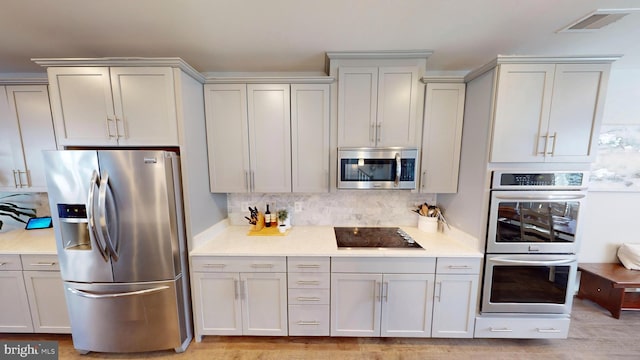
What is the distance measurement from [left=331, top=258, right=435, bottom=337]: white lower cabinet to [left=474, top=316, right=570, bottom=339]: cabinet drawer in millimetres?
478

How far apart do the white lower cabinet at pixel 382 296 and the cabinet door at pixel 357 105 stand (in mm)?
1117

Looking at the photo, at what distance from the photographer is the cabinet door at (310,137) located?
1995mm

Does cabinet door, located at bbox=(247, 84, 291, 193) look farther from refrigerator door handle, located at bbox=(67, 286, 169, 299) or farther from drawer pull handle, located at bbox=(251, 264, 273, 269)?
refrigerator door handle, located at bbox=(67, 286, 169, 299)

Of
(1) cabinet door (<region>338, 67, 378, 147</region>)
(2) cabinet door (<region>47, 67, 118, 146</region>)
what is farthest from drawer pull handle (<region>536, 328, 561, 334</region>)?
(2) cabinet door (<region>47, 67, 118, 146</region>)

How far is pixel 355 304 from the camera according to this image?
185 centimetres

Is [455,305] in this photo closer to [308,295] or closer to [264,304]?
A: [308,295]

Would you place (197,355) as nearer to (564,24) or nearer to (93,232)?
(93,232)

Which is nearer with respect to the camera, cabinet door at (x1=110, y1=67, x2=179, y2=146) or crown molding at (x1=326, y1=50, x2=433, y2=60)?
cabinet door at (x1=110, y1=67, x2=179, y2=146)

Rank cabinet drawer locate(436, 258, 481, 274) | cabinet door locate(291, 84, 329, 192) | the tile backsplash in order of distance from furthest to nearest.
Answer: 1. the tile backsplash
2. cabinet door locate(291, 84, 329, 192)
3. cabinet drawer locate(436, 258, 481, 274)

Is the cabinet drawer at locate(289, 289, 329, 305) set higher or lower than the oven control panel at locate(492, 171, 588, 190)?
lower

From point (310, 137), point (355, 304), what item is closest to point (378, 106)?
point (310, 137)

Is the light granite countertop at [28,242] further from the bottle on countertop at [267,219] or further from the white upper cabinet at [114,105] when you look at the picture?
the bottle on countertop at [267,219]

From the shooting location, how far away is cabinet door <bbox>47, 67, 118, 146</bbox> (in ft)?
5.32

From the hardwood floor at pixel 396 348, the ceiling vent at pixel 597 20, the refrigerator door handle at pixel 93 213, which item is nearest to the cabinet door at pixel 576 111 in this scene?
the ceiling vent at pixel 597 20
